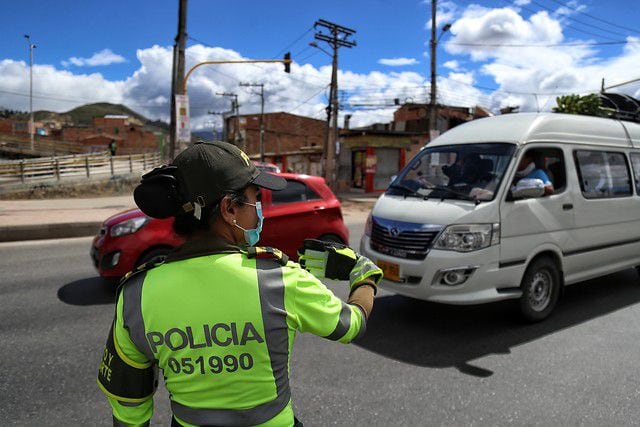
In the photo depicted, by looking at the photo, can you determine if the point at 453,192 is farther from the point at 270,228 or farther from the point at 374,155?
the point at 374,155

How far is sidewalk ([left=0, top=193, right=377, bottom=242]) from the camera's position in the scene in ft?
32.6

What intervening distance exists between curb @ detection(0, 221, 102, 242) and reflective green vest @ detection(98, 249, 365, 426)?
33.5 ft

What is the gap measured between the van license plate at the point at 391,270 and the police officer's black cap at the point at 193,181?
3.34m

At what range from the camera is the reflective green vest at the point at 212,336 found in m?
1.26

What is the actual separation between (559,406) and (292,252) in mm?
4041

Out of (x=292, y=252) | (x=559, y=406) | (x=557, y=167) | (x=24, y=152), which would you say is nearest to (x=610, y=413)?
(x=559, y=406)

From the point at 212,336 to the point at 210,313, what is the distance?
7 cm

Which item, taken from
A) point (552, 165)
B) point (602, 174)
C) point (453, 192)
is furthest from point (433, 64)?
point (453, 192)

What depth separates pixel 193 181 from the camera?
1.29 m

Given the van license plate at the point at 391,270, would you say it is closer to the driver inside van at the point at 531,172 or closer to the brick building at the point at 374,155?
the driver inside van at the point at 531,172

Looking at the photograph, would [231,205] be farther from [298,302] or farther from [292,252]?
[292,252]

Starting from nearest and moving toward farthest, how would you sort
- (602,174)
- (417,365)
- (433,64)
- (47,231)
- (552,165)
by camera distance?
(417,365) < (552,165) < (602,174) < (47,231) < (433,64)

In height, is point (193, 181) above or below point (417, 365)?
above

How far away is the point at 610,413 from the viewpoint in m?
3.06
